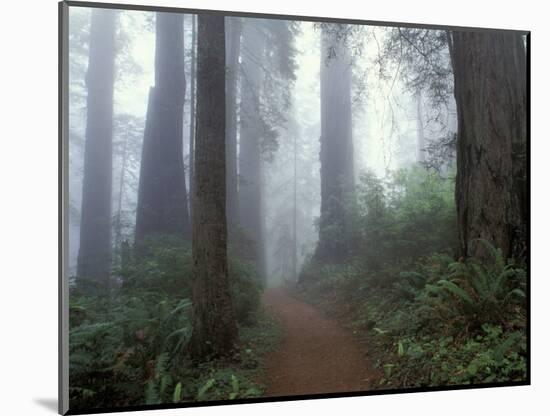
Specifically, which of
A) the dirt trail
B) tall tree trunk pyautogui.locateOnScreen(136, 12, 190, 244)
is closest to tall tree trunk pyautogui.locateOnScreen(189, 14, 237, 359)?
tall tree trunk pyautogui.locateOnScreen(136, 12, 190, 244)

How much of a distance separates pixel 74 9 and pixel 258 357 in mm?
3237

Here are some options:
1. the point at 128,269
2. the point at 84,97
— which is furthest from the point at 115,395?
the point at 84,97

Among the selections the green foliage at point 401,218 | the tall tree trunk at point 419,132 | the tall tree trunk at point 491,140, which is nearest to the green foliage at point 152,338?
the green foliage at point 401,218

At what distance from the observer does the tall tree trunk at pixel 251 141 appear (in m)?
4.72

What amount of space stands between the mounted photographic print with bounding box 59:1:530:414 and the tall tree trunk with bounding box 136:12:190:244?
0.5 inches

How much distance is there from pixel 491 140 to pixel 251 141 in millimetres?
2418

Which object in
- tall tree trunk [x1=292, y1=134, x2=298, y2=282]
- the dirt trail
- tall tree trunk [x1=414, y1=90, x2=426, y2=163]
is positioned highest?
tall tree trunk [x1=414, y1=90, x2=426, y2=163]

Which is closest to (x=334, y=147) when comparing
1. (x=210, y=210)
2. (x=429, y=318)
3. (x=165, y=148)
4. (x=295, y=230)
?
(x=295, y=230)

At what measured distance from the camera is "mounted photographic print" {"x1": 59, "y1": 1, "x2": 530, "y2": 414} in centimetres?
442

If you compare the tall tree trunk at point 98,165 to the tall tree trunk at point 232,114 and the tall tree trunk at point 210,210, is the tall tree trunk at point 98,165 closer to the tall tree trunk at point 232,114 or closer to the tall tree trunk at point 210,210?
the tall tree trunk at point 210,210

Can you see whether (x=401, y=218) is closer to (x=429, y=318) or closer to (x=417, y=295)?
(x=417, y=295)

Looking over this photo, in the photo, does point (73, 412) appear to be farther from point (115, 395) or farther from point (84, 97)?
point (84, 97)

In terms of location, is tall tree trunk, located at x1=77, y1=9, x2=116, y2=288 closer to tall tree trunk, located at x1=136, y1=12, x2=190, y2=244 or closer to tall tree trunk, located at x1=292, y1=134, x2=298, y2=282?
tall tree trunk, located at x1=136, y1=12, x2=190, y2=244

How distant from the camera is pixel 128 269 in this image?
14.7 ft
